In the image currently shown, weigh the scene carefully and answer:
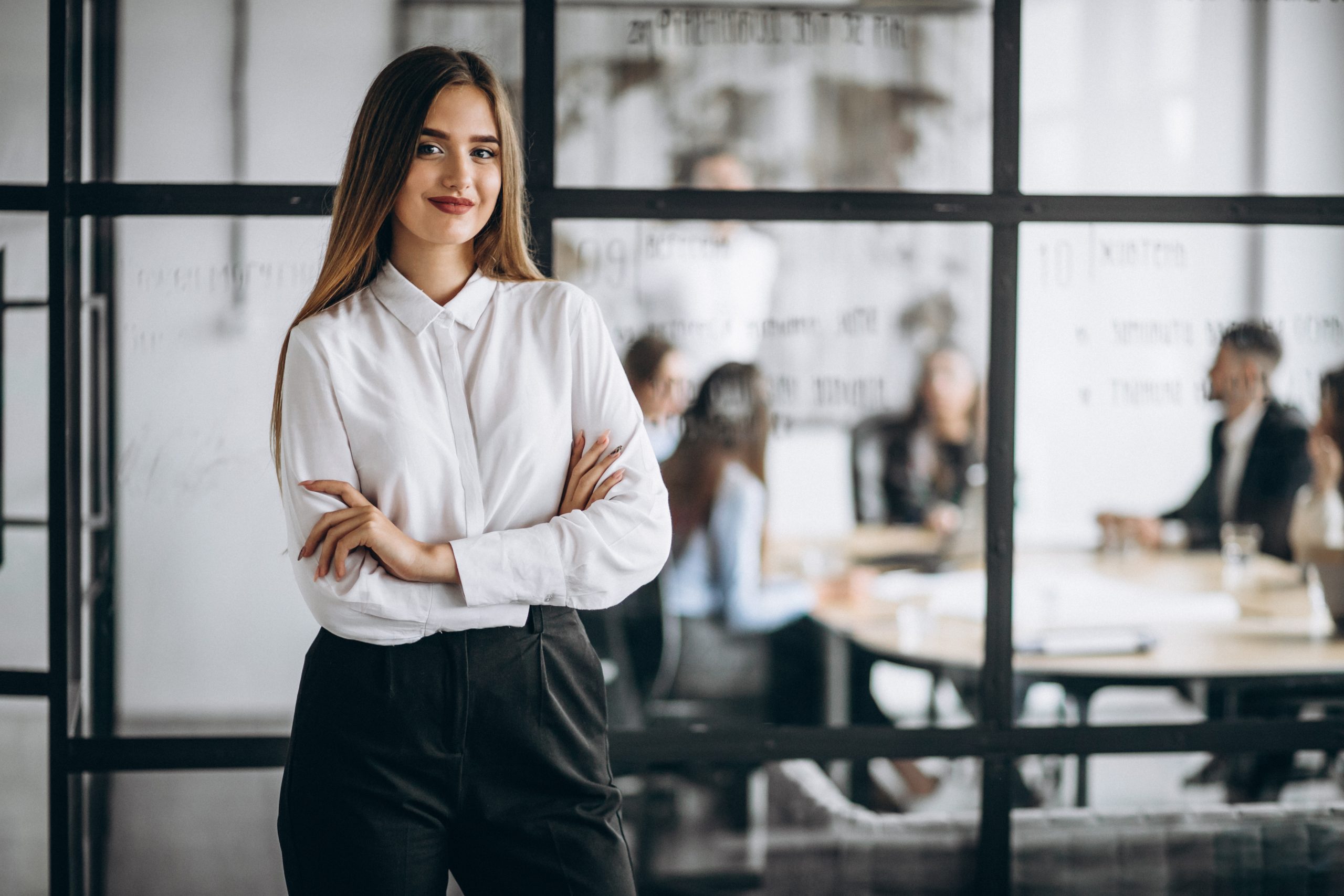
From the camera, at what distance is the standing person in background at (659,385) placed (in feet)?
7.78

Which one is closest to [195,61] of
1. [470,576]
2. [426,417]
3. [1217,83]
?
[426,417]

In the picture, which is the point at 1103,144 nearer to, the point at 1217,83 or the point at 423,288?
the point at 1217,83

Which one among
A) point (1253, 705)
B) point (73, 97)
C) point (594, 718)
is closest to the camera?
point (594, 718)

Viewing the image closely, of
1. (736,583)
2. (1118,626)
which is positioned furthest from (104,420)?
(1118,626)

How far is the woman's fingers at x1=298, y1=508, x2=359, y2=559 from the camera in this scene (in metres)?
1.36

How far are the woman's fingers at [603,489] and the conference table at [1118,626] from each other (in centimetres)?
122

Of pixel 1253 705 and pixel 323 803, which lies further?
pixel 1253 705

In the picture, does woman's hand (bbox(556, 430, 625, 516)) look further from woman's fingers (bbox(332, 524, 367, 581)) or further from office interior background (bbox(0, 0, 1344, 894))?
office interior background (bbox(0, 0, 1344, 894))

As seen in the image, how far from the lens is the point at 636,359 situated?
7.78 ft

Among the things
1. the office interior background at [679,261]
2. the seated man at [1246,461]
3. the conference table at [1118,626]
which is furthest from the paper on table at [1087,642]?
the seated man at [1246,461]

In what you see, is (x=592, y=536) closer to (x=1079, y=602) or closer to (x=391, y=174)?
(x=391, y=174)

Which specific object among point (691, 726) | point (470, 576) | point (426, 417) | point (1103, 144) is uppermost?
point (1103, 144)

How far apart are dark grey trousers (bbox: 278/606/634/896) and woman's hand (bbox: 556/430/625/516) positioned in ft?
0.48

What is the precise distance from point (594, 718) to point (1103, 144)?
177cm
